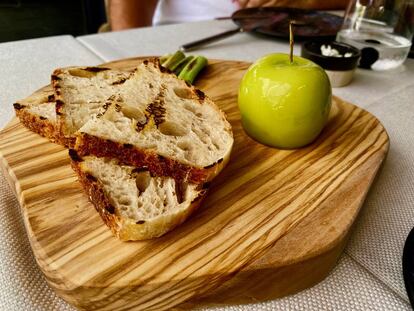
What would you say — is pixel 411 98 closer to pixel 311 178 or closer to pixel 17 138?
pixel 311 178

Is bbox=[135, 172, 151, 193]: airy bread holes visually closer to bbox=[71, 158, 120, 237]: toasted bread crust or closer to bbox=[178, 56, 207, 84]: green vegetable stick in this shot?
bbox=[71, 158, 120, 237]: toasted bread crust

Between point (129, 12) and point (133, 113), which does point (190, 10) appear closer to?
point (129, 12)

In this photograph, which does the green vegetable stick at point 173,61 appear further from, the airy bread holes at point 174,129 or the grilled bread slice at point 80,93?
the airy bread holes at point 174,129

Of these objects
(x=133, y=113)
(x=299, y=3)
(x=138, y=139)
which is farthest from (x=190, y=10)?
(x=138, y=139)

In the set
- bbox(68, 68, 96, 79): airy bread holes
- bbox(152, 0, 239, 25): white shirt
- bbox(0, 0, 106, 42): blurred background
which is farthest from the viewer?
bbox(0, 0, 106, 42): blurred background

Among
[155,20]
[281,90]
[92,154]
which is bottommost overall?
[155,20]

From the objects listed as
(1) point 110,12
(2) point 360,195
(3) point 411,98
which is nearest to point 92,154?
(2) point 360,195

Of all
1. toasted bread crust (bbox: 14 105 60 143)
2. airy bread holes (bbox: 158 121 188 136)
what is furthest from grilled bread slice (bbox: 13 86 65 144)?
airy bread holes (bbox: 158 121 188 136)
